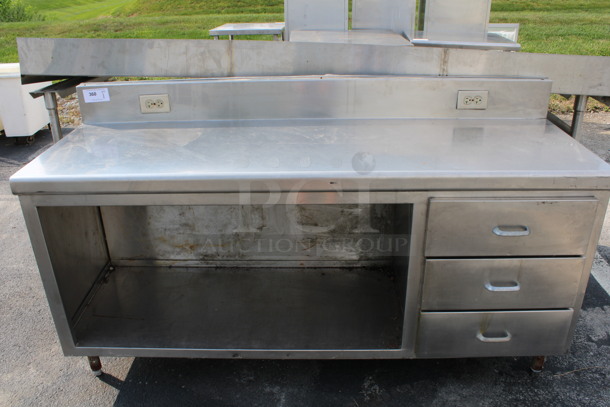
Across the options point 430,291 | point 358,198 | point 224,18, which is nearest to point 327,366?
point 430,291

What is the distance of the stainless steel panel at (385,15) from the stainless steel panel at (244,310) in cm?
183

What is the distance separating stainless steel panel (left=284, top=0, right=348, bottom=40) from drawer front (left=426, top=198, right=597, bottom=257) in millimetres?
2288

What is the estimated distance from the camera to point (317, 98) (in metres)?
1.91

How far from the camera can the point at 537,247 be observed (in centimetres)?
151

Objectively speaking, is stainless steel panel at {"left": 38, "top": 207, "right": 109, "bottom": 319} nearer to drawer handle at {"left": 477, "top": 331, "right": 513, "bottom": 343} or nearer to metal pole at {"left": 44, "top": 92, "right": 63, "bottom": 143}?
metal pole at {"left": 44, "top": 92, "right": 63, "bottom": 143}

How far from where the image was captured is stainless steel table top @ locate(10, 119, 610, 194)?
142 centimetres

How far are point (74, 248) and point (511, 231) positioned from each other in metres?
1.53

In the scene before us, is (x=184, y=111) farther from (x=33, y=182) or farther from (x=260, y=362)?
(x=260, y=362)

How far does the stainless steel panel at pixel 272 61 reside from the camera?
1952 mm

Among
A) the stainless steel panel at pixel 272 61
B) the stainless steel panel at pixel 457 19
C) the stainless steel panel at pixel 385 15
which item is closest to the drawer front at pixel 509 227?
the stainless steel panel at pixel 272 61

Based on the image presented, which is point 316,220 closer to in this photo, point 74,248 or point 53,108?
point 74,248

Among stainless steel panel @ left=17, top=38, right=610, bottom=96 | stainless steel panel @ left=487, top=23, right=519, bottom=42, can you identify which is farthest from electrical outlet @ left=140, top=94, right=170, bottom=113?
stainless steel panel @ left=487, top=23, right=519, bottom=42

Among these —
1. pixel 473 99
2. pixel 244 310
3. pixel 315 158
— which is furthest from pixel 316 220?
pixel 473 99

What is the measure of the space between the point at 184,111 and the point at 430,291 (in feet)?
3.75
